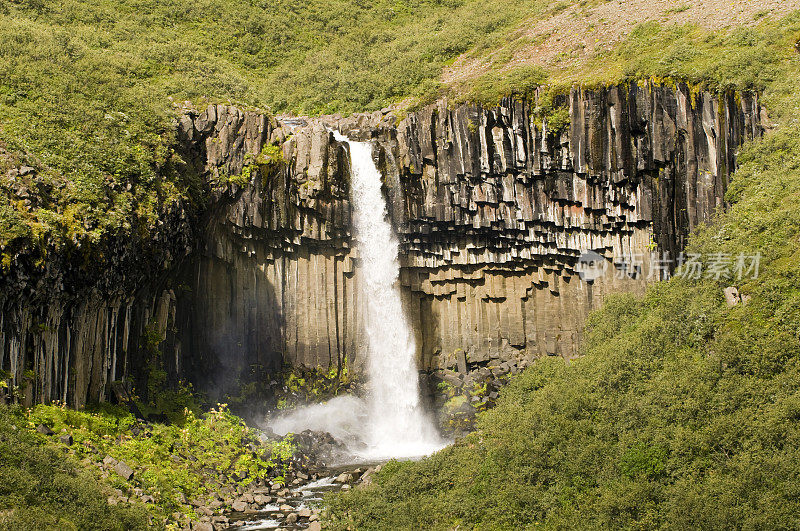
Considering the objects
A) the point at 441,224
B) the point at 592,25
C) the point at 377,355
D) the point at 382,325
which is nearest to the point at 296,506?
the point at 377,355

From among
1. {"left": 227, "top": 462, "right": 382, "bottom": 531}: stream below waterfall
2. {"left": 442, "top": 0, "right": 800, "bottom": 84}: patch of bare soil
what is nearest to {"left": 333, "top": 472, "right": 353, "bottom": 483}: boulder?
{"left": 227, "top": 462, "right": 382, "bottom": 531}: stream below waterfall

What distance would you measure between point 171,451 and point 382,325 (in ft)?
34.3

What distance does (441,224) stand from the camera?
85.8ft

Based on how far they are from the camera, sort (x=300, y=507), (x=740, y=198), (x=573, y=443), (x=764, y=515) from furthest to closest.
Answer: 1. (x=740, y=198)
2. (x=300, y=507)
3. (x=573, y=443)
4. (x=764, y=515)

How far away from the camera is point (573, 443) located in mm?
15039

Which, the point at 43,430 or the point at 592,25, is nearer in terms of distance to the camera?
the point at 43,430

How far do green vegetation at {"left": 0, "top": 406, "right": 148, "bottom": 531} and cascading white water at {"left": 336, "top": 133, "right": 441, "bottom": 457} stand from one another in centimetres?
1221

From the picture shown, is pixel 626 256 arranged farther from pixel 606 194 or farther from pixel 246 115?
pixel 246 115

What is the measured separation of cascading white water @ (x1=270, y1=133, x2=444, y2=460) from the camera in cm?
2612

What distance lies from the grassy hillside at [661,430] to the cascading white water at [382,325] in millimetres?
7311

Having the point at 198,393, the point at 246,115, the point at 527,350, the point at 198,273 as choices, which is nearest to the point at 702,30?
the point at 527,350

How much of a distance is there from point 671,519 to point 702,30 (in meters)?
21.3

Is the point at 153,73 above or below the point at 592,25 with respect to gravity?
below

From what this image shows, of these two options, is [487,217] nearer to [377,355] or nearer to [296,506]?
[377,355]
